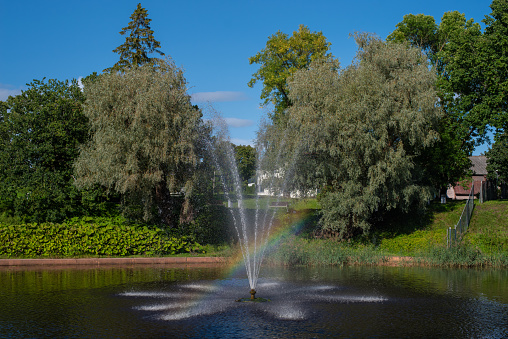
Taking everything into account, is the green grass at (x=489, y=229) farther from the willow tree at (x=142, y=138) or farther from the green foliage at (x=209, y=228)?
the willow tree at (x=142, y=138)

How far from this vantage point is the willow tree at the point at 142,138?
24.9 metres

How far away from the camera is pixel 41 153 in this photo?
1123 inches

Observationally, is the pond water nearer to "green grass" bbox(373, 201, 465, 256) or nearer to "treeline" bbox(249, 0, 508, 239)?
"green grass" bbox(373, 201, 465, 256)

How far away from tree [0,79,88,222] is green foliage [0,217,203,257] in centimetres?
277

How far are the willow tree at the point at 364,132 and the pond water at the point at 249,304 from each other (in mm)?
6605

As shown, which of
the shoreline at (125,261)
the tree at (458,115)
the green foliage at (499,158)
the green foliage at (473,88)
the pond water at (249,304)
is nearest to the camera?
the pond water at (249,304)

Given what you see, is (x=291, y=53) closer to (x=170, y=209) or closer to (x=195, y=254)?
(x=170, y=209)

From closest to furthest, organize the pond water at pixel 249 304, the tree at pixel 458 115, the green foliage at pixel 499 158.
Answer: the pond water at pixel 249 304 < the tree at pixel 458 115 < the green foliage at pixel 499 158

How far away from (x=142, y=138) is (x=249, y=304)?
13.5 metres

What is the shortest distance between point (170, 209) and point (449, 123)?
21.6 metres

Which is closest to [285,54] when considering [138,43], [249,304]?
[138,43]

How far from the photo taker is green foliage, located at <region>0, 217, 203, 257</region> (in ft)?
77.9

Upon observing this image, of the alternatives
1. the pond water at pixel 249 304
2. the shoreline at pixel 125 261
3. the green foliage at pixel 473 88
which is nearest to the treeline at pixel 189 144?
the shoreline at pixel 125 261

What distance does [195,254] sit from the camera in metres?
24.8
